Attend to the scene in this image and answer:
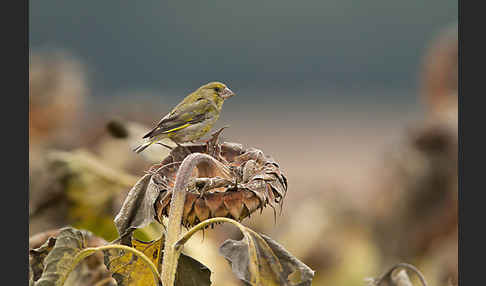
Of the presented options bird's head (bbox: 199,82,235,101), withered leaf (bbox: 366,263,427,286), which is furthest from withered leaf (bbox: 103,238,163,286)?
withered leaf (bbox: 366,263,427,286)

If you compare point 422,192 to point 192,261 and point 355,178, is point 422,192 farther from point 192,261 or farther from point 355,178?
point 192,261

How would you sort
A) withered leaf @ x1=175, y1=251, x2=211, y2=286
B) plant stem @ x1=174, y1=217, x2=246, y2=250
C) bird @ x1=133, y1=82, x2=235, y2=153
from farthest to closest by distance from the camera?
bird @ x1=133, y1=82, x2=235, y2=153
withered leaf @ x1=175, y1=251, x2=211, y2=286
plant stem @ x1=174, y1=217, x2=246, y2=250

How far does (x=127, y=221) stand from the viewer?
705 millimetres

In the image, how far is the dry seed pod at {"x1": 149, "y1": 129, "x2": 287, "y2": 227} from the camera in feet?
2.27

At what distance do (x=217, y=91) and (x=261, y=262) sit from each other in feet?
1.04

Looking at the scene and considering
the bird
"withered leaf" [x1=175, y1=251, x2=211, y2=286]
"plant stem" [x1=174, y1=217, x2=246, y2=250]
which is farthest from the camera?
the bird

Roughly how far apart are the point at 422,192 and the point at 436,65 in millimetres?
1278

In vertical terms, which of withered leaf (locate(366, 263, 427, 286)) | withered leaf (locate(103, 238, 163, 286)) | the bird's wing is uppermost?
the bird's wing

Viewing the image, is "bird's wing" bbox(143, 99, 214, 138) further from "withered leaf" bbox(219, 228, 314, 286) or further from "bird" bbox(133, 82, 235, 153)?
"withered leaf" bbox(219, 228, 314, 286)

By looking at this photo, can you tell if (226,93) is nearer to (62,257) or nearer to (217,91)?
(217,91)

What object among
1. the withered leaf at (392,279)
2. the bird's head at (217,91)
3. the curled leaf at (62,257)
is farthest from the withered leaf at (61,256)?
the withered leaf at (392,279)

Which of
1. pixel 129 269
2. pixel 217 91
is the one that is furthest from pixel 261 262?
pixel 217 91

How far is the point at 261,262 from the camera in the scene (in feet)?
2.16

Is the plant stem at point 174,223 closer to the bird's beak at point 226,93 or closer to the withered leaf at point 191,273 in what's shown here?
the withered leaf at point 191,273
